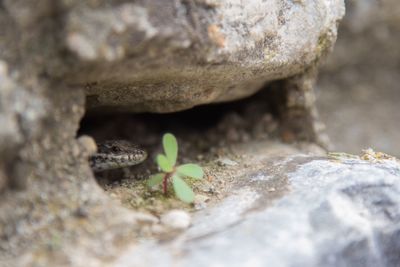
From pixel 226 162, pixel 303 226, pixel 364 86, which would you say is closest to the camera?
pixel 303 226

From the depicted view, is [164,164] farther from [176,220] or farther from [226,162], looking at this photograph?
[226,162]

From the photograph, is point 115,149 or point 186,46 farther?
point 115,149

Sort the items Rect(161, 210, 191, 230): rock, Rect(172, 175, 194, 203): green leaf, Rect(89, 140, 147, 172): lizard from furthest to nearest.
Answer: Rect(89, 140, 147, 172): lizard
Rect(172, 175, 194, 203): green leaf
Rect(161, 210, 191, 230): rock

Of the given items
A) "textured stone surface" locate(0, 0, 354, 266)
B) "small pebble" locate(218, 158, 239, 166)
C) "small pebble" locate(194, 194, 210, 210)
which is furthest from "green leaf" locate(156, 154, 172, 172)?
"small pebble" locate(218, 158, 239, 166)

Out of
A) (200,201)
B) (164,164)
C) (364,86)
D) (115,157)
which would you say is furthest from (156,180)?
(364,86)

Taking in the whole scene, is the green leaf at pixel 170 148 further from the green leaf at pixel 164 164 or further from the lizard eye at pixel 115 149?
the lizard eye at pixel 115 149

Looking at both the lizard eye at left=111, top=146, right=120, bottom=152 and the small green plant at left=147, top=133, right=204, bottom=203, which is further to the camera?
the lizard eye at left=111, top=146, right=120, bottom=152

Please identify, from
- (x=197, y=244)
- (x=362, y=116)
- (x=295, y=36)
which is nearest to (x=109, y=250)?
(x=197, y=244)

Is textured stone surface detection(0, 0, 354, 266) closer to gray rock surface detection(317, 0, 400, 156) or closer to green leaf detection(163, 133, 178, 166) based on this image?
green leaf detection(163, 133, 178, 166)
